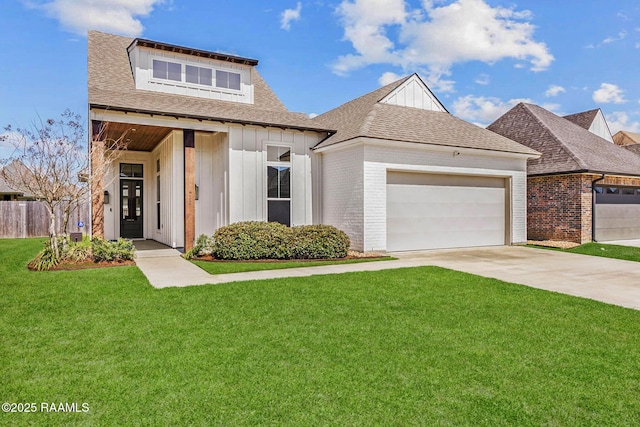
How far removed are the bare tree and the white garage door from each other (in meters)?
8.83

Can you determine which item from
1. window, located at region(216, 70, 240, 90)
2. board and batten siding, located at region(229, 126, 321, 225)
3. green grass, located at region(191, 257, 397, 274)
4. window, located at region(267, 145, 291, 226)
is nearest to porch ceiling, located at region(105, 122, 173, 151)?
board and batten siding, located at region(229, 126, 321, 225)

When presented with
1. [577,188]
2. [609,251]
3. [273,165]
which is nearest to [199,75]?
[273,165]

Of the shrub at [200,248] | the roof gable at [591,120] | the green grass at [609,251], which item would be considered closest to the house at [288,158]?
the shrub at [200,248]

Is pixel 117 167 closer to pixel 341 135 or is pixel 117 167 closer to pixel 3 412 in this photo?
pixel 341 135

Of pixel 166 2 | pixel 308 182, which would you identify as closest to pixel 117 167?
pixel 166 2

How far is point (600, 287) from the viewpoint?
764cm

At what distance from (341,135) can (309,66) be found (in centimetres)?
490

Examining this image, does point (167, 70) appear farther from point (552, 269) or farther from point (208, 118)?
point (552, 269)

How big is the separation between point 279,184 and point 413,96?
22.3 feet

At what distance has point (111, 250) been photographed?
984cm

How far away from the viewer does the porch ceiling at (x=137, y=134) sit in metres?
12.0

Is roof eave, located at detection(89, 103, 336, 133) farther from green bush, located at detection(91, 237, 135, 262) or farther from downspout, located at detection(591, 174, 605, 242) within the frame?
downspout, located at detection(591, 174, 605, 242)

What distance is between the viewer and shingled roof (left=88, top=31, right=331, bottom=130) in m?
11.3

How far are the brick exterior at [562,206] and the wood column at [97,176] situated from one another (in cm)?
1597
